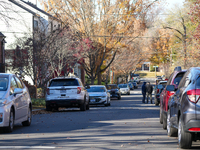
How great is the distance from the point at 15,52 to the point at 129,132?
61.7 feet

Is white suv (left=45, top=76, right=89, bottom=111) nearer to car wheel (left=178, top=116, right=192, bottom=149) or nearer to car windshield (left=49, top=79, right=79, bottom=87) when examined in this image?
car windshield (left=49, top=79, right=79, bottom=87)

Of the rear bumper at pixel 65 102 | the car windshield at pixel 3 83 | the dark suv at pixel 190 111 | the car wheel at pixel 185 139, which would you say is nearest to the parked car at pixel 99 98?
the rear bumper at pixel 65 102

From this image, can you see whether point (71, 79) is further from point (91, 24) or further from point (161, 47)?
point (161, 47)

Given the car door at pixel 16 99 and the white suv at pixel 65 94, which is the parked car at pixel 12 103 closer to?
the car door at pixel 16 99

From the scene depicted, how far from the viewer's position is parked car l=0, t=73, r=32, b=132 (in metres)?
10.7

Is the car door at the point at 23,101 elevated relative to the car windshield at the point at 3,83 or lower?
lower

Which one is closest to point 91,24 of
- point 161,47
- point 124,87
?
point 124,87

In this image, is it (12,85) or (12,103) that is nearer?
(12,103)

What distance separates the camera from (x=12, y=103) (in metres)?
11.2

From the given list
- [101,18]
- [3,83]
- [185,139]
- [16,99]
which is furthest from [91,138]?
[101,18]

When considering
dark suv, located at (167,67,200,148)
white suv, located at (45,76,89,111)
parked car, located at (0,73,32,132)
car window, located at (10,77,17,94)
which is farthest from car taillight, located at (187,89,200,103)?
white suv, located at (45,76,89,111)

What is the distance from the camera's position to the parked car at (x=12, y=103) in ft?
35.2

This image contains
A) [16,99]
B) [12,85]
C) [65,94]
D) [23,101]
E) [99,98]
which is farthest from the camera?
[99,98]

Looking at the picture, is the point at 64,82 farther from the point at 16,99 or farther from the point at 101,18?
the point at 101,18
